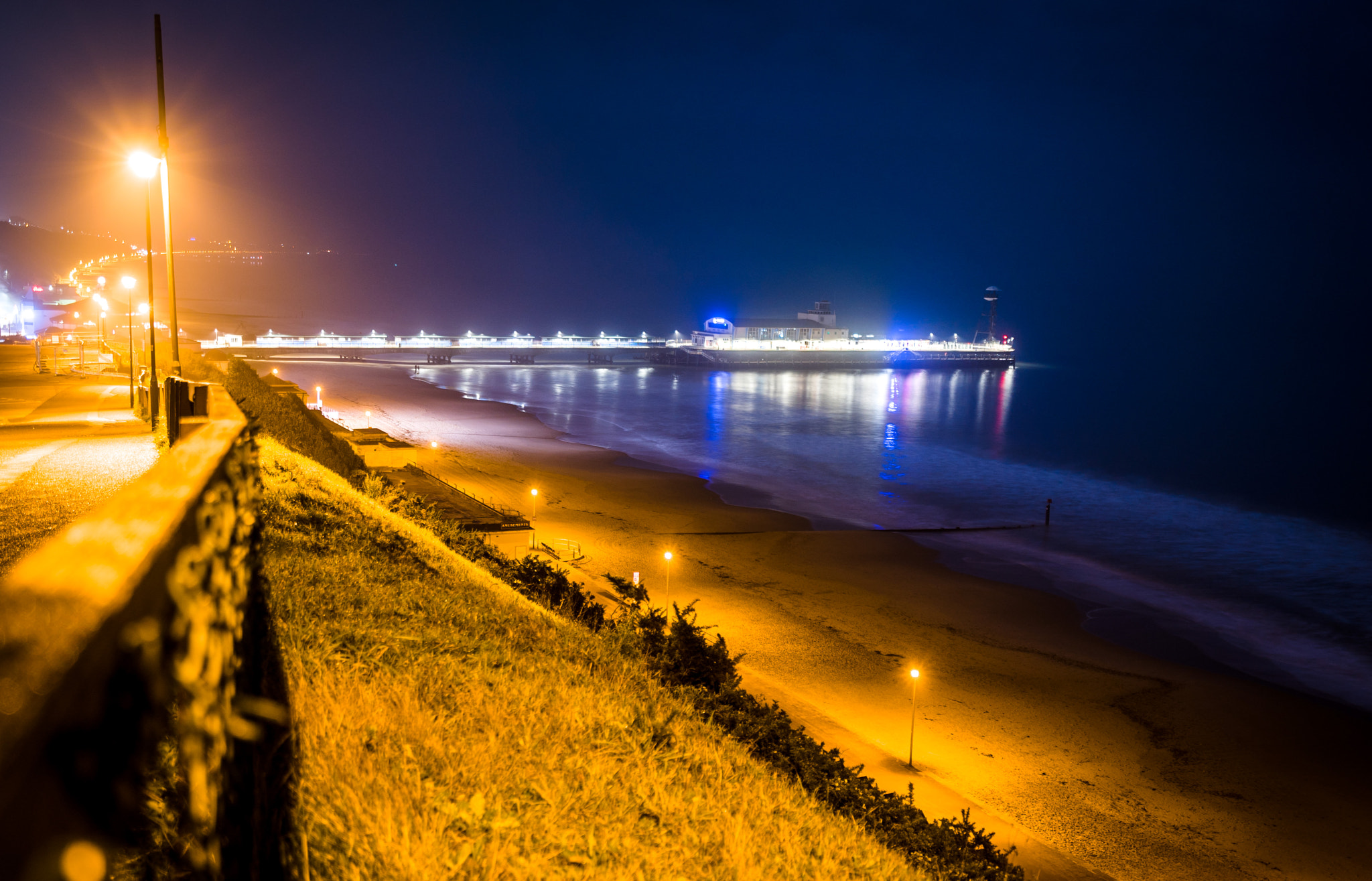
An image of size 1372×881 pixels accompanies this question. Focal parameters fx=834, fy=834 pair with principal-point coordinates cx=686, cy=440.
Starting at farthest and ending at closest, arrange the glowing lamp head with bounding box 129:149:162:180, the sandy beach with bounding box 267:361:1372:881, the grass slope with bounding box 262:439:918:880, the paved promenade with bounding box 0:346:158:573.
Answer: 1. the glowing lamp head with bounding box 129:149:162:180
2. the sandy beach with bounding box 267:361:1372:881
3. the paved promenade with bounding box 0:346:158:573
4. the grass slope with bounding box 262:439:918:880

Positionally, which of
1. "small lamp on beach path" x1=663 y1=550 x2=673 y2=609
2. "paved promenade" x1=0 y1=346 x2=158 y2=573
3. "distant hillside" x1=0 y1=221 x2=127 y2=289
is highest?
"distant hillside" x1=0 y1=221 x2=127 y2=289

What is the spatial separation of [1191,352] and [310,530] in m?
221

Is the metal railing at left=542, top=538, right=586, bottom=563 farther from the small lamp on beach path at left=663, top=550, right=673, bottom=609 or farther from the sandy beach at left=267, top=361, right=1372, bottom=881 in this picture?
the small lamp on beach path at left=663, top=550, right=673, bottom=609

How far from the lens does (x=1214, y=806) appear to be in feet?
41.0

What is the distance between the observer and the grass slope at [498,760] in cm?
422

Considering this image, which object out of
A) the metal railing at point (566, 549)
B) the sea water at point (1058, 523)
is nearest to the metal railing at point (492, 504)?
the metal railing at point (566, 549)

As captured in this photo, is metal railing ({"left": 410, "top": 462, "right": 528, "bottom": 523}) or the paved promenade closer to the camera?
the paved promenade

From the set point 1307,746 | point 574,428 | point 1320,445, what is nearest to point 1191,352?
point 1320,445

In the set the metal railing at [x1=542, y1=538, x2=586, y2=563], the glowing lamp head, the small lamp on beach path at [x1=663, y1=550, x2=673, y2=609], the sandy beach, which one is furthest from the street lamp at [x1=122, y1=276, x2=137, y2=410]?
the small lamp on beach path at [x1=663, y1=550, x2=673, y2=609]

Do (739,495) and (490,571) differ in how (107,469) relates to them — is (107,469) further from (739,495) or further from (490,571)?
(739,495)

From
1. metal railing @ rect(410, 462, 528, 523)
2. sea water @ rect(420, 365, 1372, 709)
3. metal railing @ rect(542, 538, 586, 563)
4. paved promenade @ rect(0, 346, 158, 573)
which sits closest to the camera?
paved promenade @ rect(0, 346, 158, 573)

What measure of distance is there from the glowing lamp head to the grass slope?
1174cm

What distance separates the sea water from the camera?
2144 centimetres

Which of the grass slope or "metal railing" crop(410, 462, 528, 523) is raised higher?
the grass slope
